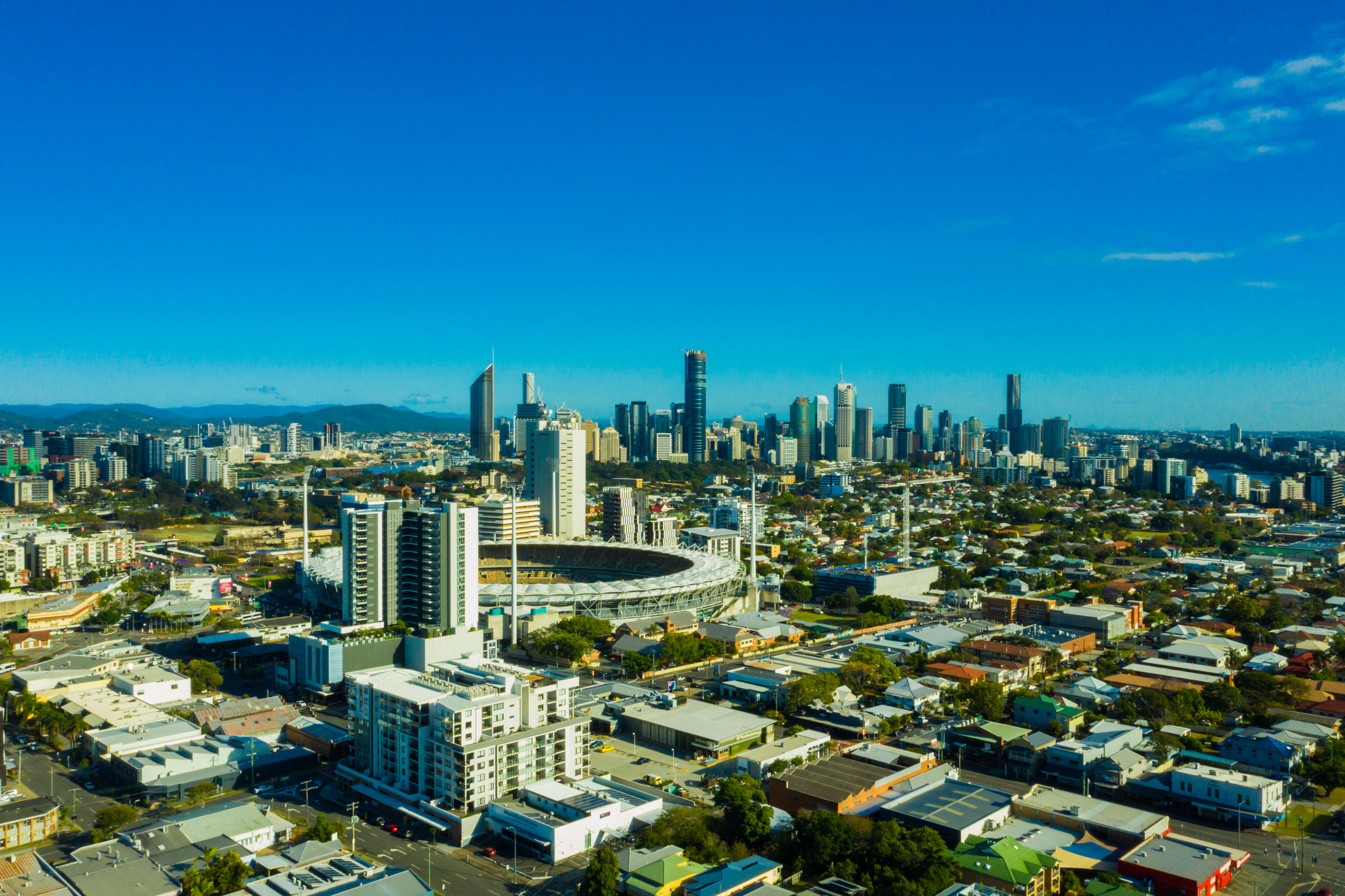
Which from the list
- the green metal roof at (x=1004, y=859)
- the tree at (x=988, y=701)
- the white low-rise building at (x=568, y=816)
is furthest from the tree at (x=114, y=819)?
the tree at (x=988, y=701)

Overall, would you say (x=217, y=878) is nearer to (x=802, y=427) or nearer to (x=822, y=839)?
(x=822, y=839)

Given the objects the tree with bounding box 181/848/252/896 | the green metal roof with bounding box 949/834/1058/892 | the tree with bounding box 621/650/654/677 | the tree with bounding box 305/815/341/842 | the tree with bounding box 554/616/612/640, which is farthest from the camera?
the tree with bounding box 554/616/612/640

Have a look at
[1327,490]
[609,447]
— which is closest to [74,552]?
[609,447]

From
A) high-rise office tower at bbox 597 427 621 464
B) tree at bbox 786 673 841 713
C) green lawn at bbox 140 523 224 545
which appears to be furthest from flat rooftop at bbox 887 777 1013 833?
high-rise office tower at bbox 597 427 621 464

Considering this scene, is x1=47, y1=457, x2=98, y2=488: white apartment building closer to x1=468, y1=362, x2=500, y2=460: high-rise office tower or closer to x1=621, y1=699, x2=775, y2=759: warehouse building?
x1=468, y1=362, x2=500, y2=460: high-rise office tower

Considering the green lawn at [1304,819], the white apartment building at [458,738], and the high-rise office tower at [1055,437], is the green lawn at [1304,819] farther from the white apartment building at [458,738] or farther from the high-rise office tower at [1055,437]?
→ the high-rise office tower at [1055,437]

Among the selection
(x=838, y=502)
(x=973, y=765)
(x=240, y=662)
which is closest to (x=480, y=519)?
(x=240, y=662)

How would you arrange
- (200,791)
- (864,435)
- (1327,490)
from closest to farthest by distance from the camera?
(200,791), (1327,490), (864,435)
